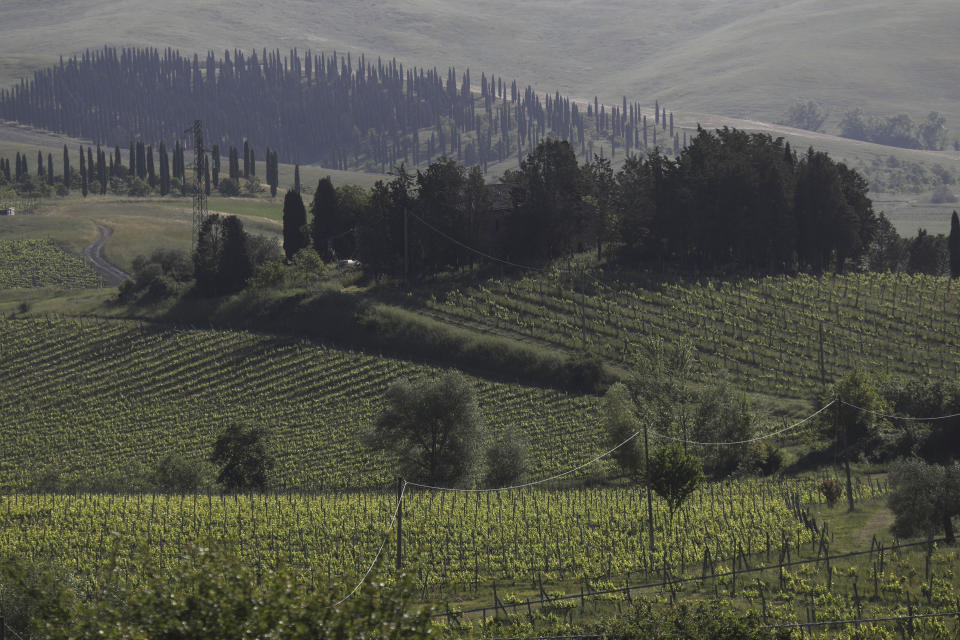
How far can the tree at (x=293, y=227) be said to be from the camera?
125 meters

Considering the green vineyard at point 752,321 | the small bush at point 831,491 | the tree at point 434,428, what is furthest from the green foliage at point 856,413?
the tree at point 434,428

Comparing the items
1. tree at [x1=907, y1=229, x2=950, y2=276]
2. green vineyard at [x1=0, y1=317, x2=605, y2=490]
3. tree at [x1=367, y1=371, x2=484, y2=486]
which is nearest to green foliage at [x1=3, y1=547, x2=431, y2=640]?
tree at [x1=367, y1=371, x2=484, y2=486]

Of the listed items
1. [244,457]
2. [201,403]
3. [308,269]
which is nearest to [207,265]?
[308,269]

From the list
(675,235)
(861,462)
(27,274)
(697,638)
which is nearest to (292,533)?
(697,638)

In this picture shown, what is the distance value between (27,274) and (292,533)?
341 feet

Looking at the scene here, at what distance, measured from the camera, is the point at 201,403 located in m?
85.9

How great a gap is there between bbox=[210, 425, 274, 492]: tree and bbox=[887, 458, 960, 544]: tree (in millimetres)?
36179

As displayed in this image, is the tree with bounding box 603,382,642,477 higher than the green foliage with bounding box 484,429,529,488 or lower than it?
higher

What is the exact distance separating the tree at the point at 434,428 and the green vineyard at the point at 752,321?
660 inches

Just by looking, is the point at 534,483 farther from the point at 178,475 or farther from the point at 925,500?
the point at 925,500

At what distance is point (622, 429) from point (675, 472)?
1526cm

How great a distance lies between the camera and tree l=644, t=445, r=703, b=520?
49.6 meters

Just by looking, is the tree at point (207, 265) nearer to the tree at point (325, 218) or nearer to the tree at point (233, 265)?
the tree at point (233, 265)

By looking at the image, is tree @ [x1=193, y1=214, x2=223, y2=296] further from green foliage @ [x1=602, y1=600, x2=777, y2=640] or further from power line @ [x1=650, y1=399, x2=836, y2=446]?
green foliage @ [x1=602, y1=600, x2=777, y2=640]
